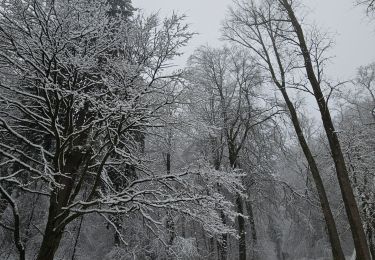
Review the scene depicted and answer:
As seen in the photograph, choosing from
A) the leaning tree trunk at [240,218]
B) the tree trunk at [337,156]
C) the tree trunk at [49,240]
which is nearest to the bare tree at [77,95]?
the tree trunk at [49,240]

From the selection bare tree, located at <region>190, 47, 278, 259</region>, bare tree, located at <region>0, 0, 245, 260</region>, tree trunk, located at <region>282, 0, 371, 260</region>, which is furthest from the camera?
bare tree, located at <region>190, 47, 278, 259</region>

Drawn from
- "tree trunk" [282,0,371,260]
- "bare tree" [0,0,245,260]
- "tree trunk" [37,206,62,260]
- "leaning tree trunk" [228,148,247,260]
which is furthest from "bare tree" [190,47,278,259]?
"tree trunk" [37,206,62,260]

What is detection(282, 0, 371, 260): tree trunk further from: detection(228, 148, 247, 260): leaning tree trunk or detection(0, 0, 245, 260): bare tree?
detection(228, 148, 247, 260): leaning tree trunk

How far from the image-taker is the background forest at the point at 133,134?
24.5ft

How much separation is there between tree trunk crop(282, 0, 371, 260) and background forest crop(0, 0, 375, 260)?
35mm

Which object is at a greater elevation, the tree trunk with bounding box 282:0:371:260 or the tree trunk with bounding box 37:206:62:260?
the tree trunk with bounding box 282:0:371:260

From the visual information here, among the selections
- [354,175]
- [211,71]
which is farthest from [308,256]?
[211,71]

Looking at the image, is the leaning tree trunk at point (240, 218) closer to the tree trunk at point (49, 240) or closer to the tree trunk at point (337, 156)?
the tree trunk at point (337, 156)

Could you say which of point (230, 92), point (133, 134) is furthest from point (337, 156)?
point (230, 92)

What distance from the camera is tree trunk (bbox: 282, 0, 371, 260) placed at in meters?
9.00

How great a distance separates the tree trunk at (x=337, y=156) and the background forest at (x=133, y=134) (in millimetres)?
35

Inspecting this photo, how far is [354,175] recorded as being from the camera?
683 inches

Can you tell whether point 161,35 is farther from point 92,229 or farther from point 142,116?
point 92,229

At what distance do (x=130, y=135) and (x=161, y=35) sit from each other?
9.97 feet
